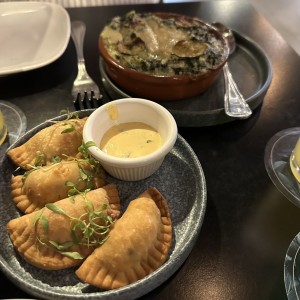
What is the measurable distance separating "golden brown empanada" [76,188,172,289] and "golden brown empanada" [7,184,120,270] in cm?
5

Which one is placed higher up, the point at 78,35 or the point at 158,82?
the point at 158,82

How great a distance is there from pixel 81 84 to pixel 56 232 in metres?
0.77

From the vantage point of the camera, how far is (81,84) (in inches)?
56.0

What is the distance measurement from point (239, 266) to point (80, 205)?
464mm

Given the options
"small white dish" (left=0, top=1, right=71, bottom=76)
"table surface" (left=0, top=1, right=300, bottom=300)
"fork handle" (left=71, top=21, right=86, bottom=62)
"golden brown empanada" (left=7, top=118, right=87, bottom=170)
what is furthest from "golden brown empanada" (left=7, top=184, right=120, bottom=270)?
"fork handle" (left=71, top=21, right=86, bottom=62)

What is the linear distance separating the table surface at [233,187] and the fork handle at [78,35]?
0.20ft

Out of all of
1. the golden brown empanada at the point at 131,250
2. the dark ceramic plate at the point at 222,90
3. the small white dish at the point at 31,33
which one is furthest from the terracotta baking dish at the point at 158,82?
the golden brown empanada at the point at 131,250

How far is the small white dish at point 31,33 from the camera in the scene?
149 centimetres

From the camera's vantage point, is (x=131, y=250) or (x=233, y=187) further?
(x=233, y=187)

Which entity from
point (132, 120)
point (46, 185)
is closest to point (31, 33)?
point (132, 120)

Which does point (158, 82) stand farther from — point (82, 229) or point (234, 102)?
point (82, 229)

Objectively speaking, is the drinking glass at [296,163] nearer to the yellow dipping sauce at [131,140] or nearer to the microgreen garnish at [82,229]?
the yellow dipping sauce at [131,140]

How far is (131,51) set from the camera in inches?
52.2

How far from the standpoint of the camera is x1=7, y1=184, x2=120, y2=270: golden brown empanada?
0.81 metres
